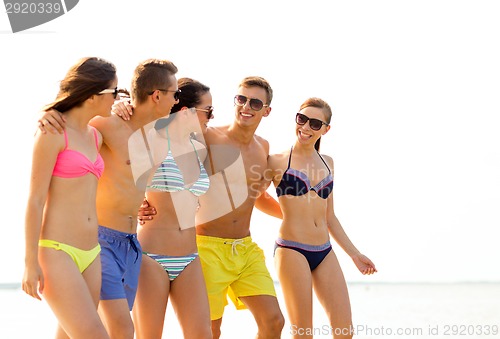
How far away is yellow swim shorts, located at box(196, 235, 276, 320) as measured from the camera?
22.5 ft

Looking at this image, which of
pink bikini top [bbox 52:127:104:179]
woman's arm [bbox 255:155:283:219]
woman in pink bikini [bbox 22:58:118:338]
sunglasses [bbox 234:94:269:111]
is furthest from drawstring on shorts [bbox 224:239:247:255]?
pink bikini top [bbox 52:127:104:179]

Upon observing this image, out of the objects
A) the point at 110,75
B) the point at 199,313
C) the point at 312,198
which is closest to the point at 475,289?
the point at 312,198

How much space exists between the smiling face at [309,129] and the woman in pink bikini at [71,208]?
278cm

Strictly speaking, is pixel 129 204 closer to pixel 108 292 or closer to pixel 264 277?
pixel 108 292

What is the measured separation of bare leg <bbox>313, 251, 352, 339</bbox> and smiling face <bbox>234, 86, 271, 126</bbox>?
1.46 m

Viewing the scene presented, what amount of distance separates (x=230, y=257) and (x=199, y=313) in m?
1.03

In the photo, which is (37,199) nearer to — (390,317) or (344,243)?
(344,243)

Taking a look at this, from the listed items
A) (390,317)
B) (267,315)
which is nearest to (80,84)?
(267,315)

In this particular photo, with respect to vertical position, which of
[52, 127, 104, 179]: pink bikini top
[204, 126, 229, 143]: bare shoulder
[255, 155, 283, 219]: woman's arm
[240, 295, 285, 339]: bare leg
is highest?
[204, 126, 229, 143]: bare shoulder

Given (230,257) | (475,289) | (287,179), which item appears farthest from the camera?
(475,289)

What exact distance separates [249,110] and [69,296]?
2972 millimetres

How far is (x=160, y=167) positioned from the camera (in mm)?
6074

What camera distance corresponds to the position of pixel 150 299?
5941 millimetres

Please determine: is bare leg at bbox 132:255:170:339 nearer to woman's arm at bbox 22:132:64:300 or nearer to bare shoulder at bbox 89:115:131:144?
bare shoulder at bbox 89:115:131:144
